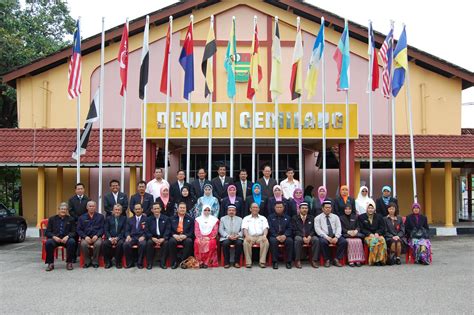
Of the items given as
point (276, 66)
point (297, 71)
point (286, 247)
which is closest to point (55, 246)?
point (286, 247)

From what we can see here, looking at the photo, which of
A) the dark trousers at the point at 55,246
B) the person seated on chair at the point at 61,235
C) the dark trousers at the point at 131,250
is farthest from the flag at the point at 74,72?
the dark trousers at the point at 131,250

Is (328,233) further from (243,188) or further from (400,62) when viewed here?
(400,62)

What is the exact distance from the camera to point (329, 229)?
10.8 metres

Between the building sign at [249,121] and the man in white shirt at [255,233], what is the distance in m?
3.37

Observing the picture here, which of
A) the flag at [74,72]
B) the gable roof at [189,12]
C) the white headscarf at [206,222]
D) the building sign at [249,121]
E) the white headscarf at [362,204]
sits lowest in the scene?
the white headscarf at [206,222]

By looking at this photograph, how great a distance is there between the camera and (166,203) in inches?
449

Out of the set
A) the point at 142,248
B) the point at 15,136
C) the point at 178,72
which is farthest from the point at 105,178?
the point at 142,248

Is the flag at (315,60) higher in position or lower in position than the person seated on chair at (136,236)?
higher

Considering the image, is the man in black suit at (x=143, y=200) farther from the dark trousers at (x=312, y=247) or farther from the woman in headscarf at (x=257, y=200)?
the dark trousers at (x=312, y=247)

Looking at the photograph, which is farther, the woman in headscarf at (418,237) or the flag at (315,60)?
the flag at (315,60)

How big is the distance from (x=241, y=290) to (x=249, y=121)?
643 centimetres

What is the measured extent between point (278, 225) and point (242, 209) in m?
1.01

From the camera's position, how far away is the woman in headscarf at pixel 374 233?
10516 mm

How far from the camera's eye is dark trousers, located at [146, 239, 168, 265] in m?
10.4
